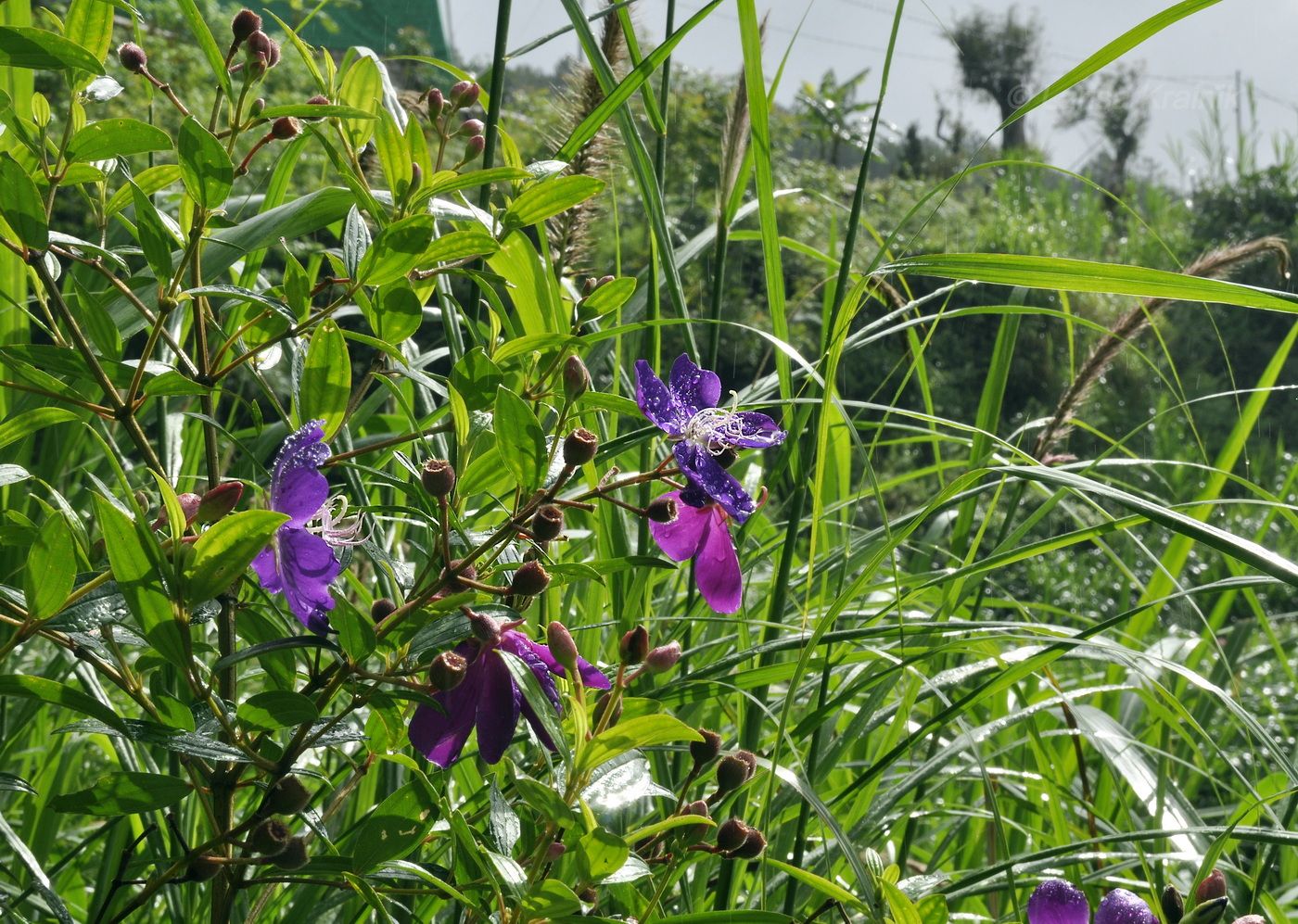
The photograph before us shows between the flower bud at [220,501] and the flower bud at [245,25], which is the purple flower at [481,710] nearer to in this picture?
the flower bud at [220,501]

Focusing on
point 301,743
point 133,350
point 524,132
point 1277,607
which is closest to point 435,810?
point 301,743

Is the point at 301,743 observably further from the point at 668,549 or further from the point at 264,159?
the point at 264,159

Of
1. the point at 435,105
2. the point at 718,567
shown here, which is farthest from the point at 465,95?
the point at 718,567

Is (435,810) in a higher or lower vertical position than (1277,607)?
higher

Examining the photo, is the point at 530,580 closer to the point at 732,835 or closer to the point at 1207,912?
the point at 732,835

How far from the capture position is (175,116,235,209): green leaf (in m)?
0.35

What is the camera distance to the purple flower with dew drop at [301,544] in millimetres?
347

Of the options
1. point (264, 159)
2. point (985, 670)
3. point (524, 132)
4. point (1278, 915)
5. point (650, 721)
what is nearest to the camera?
point (650, 721)

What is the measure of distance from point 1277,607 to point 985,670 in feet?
10.7

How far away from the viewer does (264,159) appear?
3088 millimetres

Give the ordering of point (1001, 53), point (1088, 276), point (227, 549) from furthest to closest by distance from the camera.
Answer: point (1001, 53) → point (1088, 276) → point (227, 549)

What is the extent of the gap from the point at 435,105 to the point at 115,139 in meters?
0.15

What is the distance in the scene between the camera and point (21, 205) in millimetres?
350

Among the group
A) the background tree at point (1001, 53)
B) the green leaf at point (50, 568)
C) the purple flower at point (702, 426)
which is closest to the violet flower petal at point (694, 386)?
the purple flower at point (702, 426)
